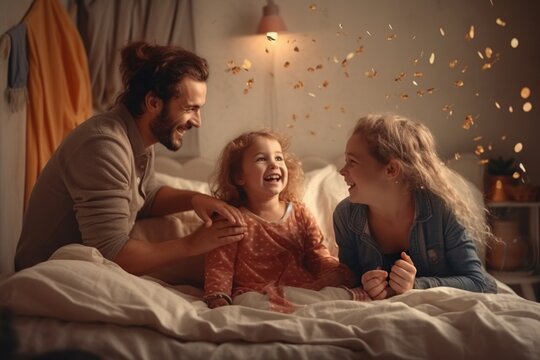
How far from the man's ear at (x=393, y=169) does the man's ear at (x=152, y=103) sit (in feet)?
2.17

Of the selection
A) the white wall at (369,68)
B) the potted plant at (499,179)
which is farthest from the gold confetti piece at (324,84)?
the potted plant at (499,179)

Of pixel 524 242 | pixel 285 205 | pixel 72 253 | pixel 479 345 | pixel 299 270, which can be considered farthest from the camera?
pixel 524 242

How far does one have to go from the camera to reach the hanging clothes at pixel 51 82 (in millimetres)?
2238

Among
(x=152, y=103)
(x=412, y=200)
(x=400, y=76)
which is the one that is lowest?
(x=412, y=200)

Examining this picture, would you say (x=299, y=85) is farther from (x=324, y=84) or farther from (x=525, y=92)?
(x=525, y=92)

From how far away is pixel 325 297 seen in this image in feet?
4.66

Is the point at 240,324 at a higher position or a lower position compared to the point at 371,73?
lower

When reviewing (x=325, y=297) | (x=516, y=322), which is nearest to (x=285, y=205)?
(x=325, y=297)

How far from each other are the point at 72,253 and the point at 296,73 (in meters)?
1.58

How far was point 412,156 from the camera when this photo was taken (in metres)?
1.51

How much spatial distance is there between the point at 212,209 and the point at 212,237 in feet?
0.28

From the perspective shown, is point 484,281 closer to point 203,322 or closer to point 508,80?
point 203,322

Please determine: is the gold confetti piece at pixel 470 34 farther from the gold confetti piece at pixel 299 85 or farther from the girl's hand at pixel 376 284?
the girl's hand at pixel 376 284

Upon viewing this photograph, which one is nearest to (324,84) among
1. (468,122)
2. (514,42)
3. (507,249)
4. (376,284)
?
(468,122)
